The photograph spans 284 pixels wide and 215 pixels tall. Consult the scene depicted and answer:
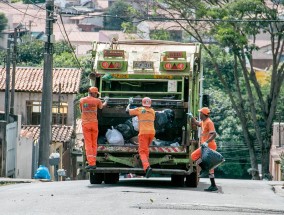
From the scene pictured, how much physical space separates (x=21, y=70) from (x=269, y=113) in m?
17.5

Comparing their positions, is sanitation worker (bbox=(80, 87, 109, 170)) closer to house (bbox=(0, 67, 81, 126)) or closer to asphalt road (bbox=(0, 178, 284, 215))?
asphalt road (bbox=(0, 178, 284, 215))

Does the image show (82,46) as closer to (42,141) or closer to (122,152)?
(42,141)

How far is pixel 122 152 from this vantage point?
73.2ft

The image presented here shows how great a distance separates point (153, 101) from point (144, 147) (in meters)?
1.11

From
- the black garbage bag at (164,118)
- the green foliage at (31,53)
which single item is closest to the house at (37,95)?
the green foliage at (31,53)

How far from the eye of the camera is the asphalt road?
17.0 m

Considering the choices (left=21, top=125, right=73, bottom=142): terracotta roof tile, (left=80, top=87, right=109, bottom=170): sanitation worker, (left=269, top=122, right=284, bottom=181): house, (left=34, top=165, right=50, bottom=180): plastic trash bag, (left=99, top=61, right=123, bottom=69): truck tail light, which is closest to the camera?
(left=80, top=87, right=109, bottom=170): sanitation worker

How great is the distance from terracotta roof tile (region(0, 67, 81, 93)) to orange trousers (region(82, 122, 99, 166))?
3079cm

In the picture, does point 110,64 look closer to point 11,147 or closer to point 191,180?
point 191,180

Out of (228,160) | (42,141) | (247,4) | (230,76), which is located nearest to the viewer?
(42,141)

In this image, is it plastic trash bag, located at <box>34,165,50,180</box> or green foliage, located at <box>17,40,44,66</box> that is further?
green foliage, located at <box>17,40,44,66</box>

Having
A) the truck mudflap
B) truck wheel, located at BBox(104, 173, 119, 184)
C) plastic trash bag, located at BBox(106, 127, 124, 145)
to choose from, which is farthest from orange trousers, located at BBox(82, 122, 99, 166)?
truck wheel, located at BBox(104, 173, 119, 184)

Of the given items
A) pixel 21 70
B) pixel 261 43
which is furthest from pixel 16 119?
A: pixel 261 43

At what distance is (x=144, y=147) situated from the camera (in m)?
21.8
